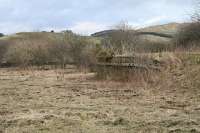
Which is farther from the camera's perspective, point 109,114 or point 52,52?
point 52,52

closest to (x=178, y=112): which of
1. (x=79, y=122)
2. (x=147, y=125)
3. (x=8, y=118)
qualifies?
(x=147, y=125)

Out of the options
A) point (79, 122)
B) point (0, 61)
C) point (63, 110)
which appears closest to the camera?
point (79, 122)

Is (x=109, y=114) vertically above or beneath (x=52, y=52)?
beneath

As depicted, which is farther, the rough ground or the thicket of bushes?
the thicket of bushes

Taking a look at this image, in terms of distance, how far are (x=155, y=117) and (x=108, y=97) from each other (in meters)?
5.21

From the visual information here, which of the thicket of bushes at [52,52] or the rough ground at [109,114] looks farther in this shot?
the thicket of bushes at [52,52]

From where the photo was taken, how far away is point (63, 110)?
11109 millimetres

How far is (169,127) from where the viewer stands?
27.1 ft

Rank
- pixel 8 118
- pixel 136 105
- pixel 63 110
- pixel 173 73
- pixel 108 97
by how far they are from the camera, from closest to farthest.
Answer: pixel 8 118
pixel 63 110
pixel 136 105
pixel 108 97
pixel 173 73

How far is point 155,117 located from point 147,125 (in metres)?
1.05

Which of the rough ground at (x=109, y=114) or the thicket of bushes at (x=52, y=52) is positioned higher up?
the thicket of bushes at (x=52, y=52)

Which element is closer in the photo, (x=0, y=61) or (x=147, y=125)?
(x=147, y=125)

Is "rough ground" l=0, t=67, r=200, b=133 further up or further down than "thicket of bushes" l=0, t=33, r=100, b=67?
further down

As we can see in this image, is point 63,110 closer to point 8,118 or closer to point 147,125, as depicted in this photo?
point 8,118
